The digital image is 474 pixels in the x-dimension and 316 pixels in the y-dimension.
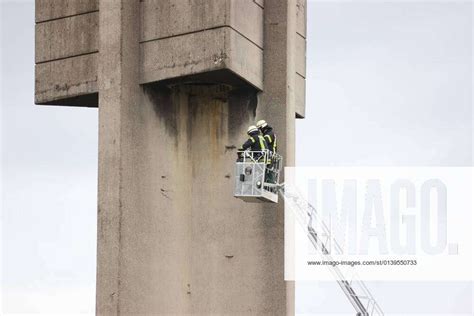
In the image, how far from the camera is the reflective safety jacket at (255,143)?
32000mm

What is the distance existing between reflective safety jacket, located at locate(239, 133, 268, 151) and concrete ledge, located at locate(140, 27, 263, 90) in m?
1.15

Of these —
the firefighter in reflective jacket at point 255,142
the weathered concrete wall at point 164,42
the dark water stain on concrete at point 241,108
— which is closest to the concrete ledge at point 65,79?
the weathered concrete wall at point 164,42

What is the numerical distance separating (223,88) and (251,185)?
257 cm

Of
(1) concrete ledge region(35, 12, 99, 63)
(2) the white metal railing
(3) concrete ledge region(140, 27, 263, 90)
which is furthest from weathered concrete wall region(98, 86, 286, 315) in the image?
(1) concrete ledge region(35, 12, 99, 63)

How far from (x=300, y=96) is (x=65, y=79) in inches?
190

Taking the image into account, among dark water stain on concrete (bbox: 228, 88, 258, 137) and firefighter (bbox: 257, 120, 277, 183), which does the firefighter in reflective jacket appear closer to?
firefighter (bbox: 257, 120, 277, 183)

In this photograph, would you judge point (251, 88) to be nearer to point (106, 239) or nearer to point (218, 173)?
point (218, 173)

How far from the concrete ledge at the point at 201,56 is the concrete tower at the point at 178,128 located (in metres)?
0.02

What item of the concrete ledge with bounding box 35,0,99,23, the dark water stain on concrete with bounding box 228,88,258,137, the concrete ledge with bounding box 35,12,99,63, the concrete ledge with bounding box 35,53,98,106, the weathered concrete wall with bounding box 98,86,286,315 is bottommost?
the weathered concrete wall with bounding box 98,86,286,315

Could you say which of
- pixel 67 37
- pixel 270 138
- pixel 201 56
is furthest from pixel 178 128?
pixel 67 37

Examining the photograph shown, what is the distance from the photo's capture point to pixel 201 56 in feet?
105

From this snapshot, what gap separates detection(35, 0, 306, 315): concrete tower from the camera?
31.9 metres

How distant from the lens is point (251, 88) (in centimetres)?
3312

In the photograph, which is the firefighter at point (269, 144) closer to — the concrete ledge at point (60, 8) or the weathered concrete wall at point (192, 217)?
the weathered concrete wall at point (192, 217)
